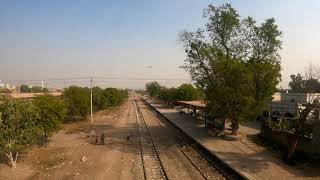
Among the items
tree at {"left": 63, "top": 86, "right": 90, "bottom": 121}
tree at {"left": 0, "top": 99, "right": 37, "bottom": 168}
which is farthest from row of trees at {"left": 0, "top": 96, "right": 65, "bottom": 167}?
tree at {"left": 63, "top": 86, "right": 90, "bottom": 121}

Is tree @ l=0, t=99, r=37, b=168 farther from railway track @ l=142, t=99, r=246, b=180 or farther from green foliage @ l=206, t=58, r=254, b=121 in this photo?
green foliage @ l=206, t=58, r=254, b=121

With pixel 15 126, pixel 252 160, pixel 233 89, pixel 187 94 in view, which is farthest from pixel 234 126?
pixel 187 94

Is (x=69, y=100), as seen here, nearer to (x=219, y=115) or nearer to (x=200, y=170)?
(x=219, y=115)

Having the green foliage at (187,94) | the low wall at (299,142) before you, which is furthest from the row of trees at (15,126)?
the green foliage at (187,94)

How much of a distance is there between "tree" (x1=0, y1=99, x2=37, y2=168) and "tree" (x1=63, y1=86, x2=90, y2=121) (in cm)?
3249

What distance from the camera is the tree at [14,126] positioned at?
25.8 meters

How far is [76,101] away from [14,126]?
115 ft

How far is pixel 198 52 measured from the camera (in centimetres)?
3919

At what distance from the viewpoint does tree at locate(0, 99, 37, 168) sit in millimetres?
25797

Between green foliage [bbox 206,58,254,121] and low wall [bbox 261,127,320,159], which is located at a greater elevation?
green foliage [bbox 206,58,254,121]

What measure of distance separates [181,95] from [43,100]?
61.3m

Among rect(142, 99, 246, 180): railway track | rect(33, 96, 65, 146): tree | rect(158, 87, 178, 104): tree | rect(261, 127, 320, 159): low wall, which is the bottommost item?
rect(142, 99, 246, 180): railway track

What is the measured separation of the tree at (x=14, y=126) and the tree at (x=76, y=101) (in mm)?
32487

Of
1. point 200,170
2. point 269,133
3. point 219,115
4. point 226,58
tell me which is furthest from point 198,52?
point 200,170
